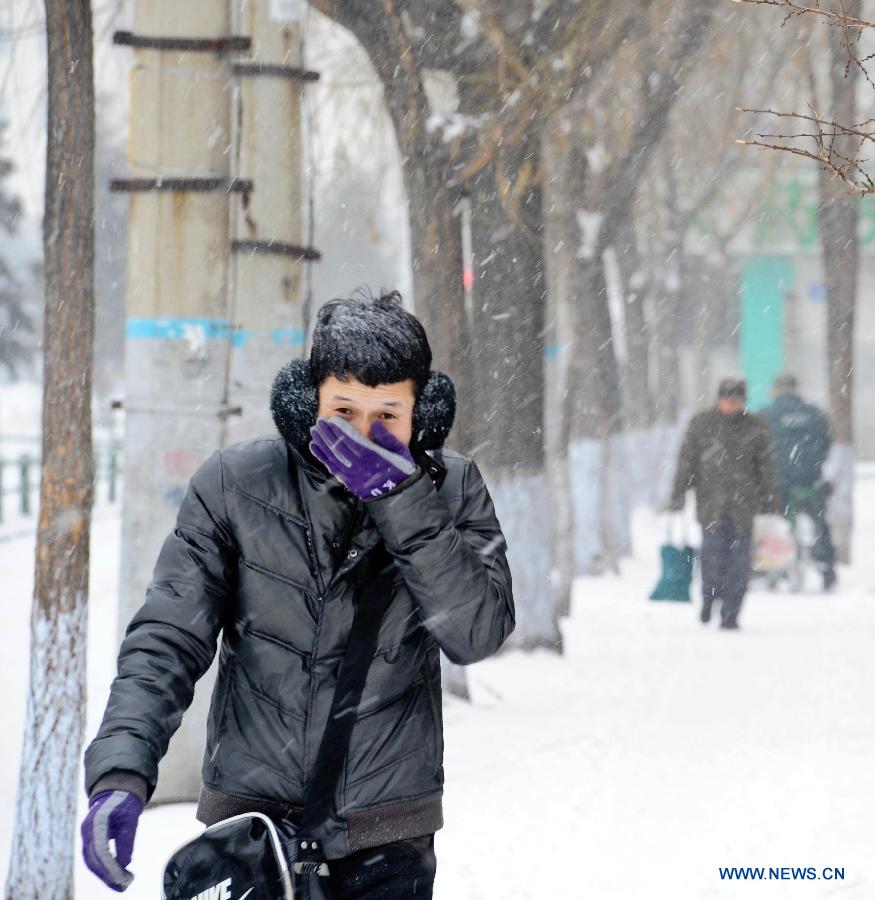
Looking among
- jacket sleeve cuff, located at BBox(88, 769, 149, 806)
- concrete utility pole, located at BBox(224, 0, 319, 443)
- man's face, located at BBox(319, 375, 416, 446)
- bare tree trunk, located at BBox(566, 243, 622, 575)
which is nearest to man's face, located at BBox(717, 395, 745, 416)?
bare tree trunk, located at BBox(566, 243, 622, 575)

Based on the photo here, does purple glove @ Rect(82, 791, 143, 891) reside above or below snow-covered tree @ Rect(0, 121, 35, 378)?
below

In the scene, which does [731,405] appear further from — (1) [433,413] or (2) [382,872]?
(2) [382,872]

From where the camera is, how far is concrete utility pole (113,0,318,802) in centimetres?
570

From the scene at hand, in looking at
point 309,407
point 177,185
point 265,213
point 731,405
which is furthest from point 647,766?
point 731,405

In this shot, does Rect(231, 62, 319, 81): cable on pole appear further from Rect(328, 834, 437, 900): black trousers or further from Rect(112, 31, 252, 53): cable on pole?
Rect(328, 834, 437, 900): black trousers

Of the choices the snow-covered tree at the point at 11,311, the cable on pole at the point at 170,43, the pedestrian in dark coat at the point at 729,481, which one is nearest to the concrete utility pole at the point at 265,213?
the cable on pole at the point at 170,43

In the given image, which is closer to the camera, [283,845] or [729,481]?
[283,845]

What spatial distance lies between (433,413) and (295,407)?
25cm

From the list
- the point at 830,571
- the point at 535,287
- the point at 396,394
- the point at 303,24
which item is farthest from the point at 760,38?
the point at 396,394

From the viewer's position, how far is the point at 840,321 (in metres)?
15.5

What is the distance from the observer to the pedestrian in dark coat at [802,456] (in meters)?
13.8

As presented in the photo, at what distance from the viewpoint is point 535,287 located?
368 inches

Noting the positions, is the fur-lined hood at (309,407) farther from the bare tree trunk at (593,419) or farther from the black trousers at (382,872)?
the bare tree trunk at (593,419)

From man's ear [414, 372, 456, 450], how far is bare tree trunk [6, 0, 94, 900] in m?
2.39
